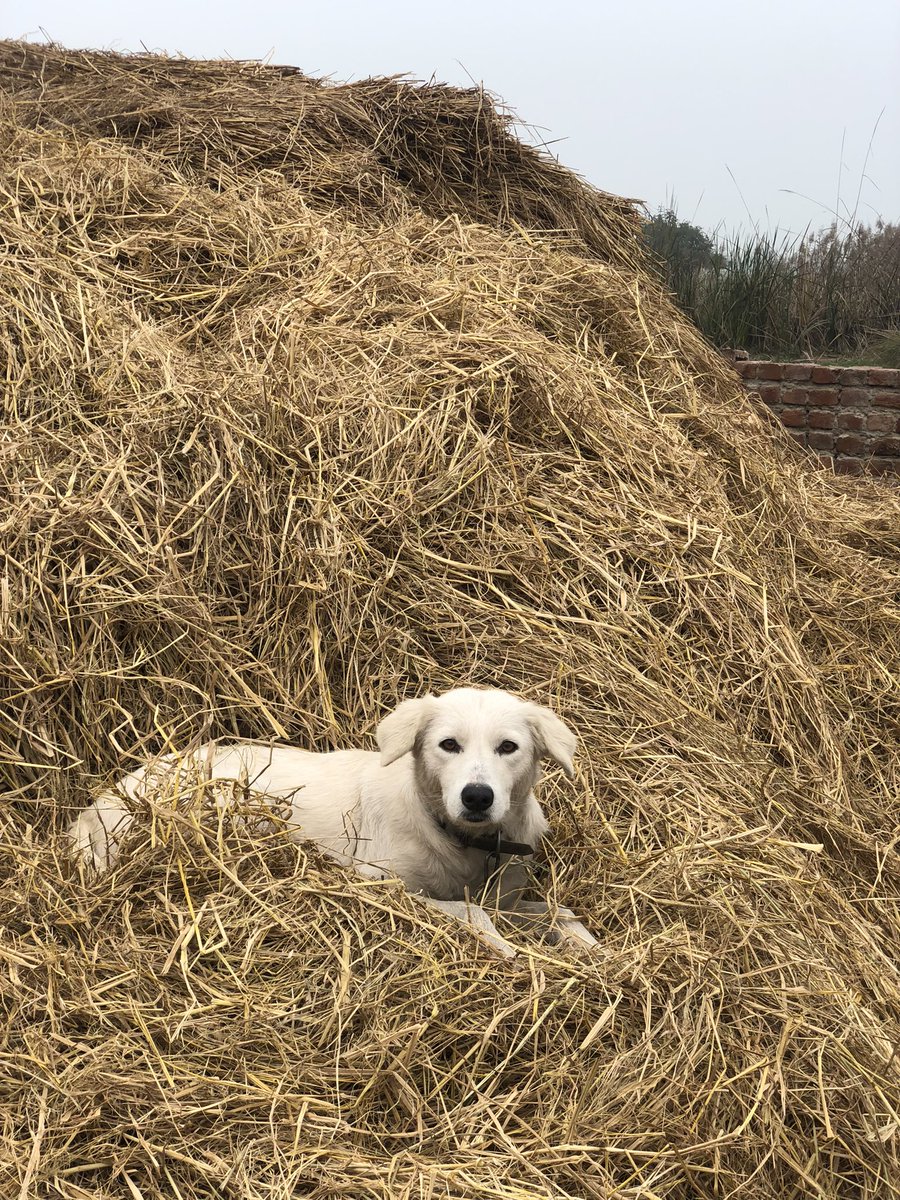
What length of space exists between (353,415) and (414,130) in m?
2.77

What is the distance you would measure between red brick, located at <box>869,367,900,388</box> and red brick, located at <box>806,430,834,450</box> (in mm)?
382

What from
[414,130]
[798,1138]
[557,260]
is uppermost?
[414,130]

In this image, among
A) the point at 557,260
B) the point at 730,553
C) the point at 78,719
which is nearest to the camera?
the point at 78,719

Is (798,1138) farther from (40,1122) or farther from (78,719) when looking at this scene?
(78,719)

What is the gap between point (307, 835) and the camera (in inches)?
123

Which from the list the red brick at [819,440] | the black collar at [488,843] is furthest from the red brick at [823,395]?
the black collar at [488,843]

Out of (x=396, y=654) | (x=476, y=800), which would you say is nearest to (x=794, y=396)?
(x=396, y=654)

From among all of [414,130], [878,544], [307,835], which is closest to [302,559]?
[307,835]

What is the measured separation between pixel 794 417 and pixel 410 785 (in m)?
4.80

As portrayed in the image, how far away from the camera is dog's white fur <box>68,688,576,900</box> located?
9.30 ft

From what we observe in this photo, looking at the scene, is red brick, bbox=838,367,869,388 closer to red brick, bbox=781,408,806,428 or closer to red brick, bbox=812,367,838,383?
red brick, bbox=812,367,838,383

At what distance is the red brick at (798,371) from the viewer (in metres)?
6.98

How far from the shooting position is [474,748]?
2.81 metres

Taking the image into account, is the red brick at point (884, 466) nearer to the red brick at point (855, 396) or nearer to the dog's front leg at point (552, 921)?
the red brick at point (855, 396)
